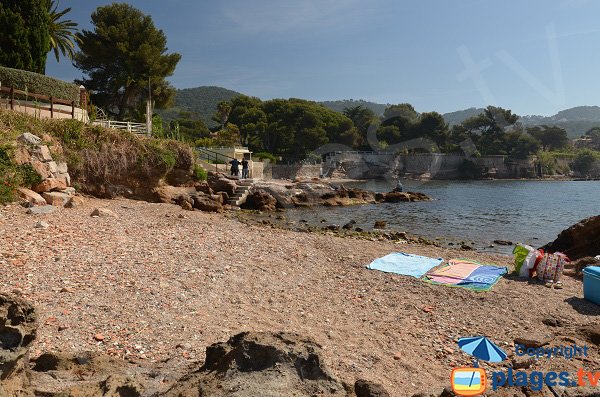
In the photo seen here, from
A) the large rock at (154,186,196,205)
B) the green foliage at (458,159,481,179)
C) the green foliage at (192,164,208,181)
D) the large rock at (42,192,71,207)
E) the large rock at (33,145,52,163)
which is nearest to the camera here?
the large rock at (42,192,71,207)

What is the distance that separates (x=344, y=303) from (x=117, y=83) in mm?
33258

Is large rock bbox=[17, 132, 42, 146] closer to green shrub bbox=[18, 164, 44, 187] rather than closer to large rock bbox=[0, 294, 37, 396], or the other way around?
green shrub bbox=[18, 164, 44, 187]

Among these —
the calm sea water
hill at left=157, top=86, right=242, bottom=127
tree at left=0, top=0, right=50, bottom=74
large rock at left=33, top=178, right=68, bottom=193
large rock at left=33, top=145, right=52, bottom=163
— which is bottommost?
the calm sea water

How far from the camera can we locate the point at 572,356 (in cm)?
575

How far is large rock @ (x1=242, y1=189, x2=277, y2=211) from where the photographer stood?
2573 centimetres

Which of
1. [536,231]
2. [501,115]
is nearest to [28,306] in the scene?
[536,231]

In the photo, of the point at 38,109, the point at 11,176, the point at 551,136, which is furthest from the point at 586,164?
the point at 11,176

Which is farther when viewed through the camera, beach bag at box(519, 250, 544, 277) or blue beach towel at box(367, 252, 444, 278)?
blue beach towel at box(367, 252, 444, 278)

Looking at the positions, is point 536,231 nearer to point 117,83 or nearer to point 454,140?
point 117,83

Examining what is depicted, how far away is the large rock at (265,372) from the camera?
2.80 meters

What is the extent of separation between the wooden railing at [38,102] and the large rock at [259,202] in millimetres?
10872

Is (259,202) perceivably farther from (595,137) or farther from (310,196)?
(595,137)

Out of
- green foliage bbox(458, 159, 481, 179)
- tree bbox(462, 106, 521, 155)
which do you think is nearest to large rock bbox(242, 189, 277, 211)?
green foliage bbox(458, 159, 481, 179)

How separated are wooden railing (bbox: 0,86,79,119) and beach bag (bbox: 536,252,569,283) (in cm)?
1936
